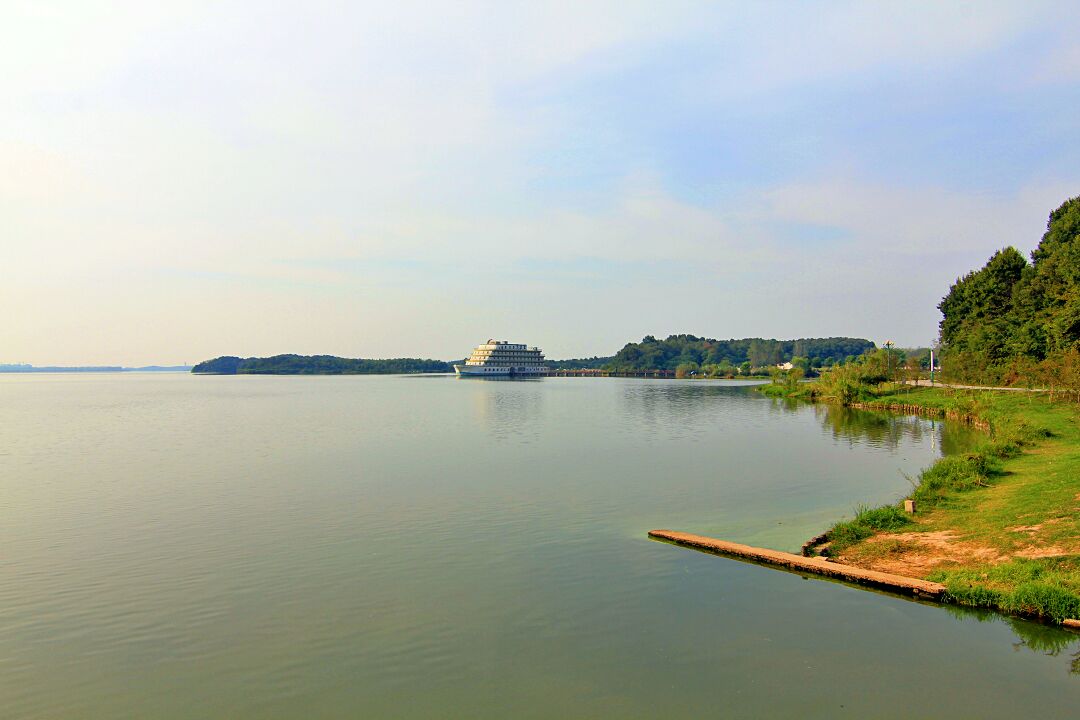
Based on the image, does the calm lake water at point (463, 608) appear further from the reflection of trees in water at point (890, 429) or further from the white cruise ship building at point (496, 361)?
the white cruise ship building at point (496, 361)

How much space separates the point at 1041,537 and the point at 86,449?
3661cm

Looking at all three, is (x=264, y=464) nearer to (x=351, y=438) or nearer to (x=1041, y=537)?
(x=351, y=438)

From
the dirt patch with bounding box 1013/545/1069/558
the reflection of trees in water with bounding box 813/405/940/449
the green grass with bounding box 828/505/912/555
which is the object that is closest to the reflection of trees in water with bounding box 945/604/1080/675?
the dirt patch with bounding box 1013/545/1069/558

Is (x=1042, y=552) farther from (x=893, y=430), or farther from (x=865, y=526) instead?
(x=893, y=430)

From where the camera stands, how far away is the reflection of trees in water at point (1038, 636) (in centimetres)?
977

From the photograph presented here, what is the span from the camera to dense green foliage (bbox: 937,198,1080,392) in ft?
143

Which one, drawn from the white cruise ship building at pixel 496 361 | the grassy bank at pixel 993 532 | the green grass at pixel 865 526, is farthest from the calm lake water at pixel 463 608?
the white cruise ship building at pixel 496 361

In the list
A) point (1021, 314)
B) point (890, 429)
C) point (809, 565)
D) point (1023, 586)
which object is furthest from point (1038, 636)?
point (1021, 314)

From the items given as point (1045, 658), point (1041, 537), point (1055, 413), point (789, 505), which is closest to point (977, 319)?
point (1055, 413)

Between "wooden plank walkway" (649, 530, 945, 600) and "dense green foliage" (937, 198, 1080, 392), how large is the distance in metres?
28.4

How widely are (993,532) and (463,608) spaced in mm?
10936

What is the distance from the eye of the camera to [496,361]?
17075 centimetres

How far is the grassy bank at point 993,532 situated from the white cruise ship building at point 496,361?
14732 centimetres

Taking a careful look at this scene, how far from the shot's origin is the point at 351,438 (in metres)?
36.8
